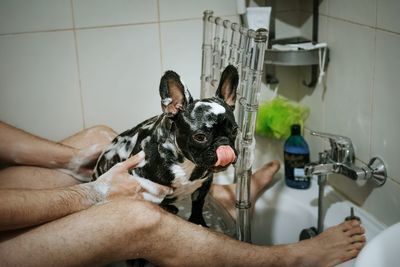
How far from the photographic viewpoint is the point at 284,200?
192cm

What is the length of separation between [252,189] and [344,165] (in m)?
0.38

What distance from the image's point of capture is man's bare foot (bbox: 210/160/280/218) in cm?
183

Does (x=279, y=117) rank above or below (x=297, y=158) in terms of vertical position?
above

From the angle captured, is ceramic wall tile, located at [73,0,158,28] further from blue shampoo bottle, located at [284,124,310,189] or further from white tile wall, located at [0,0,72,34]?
blue shampoo bottle, located at [284,124,310,189]

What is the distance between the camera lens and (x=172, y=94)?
4.04 ft

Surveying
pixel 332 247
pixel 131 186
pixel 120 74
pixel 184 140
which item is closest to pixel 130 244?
pixel 131 186

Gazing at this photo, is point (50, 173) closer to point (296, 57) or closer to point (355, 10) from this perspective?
point (296, 57)

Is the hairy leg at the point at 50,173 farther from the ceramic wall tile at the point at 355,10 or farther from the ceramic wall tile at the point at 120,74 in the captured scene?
the ceramic wall tile at the point at 355,10

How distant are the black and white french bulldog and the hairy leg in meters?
0.26

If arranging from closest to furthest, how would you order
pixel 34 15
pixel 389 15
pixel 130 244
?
pixel 130 244 → pixel 389 15 → pixel 34 15

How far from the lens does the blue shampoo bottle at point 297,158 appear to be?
193 cm

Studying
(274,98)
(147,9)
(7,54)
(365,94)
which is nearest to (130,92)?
(147,9)

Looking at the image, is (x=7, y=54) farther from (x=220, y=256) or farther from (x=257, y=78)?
(x=220, y=256)

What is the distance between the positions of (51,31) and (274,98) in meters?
0.96
